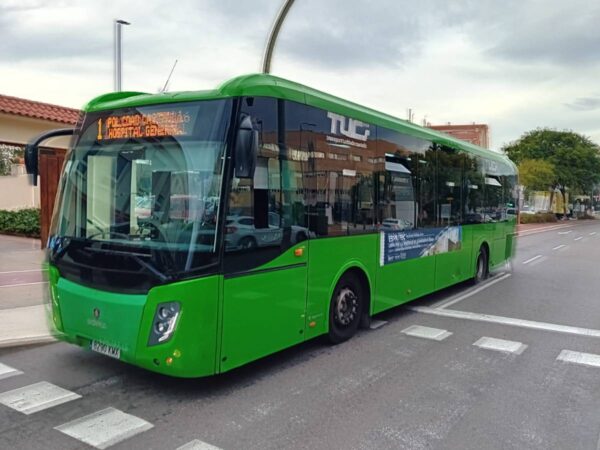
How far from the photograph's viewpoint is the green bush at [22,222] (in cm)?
1828

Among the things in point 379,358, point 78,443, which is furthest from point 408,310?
point 78,443

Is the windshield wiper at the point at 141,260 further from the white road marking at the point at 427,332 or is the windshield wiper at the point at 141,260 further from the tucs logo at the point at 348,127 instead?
the white road marking at the point at 427,332

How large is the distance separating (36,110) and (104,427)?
42.3 feet

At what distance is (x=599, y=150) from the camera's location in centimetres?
5647

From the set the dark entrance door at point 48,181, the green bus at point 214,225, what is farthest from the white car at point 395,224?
the dark entrance door at point 48,181

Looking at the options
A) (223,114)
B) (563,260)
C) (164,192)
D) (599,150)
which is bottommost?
(563,260)

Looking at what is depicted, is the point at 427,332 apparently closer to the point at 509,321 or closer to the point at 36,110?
the point at 509,321

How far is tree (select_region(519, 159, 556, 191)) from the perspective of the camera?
159ft

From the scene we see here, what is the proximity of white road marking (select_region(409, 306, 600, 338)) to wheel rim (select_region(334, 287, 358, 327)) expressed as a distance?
2.31 m

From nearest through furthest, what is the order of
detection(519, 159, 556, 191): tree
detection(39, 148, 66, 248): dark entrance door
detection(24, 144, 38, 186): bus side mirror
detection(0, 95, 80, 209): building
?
detection(24, 144, 38, 186): bus side mirror → detection(0, 95, 80, 209): building → detection(39, 148, 66, 248): dark entrance door → detection(519, 159, 556, 191): tree

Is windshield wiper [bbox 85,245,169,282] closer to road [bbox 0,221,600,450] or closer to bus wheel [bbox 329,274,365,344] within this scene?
road [bbox 0,221,600,450]

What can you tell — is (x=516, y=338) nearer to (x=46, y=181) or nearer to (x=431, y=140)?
(x=431, y=140)

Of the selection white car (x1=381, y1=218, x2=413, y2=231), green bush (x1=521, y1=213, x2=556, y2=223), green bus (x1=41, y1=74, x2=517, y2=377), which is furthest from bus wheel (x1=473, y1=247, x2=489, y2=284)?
green bush (x1=521, y1=213, x2=556, y2=223)

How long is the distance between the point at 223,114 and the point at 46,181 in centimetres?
1158
